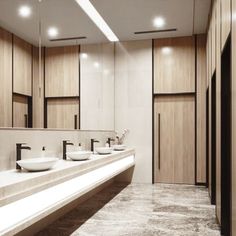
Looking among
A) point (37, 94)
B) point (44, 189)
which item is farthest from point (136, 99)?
point (44, 189)

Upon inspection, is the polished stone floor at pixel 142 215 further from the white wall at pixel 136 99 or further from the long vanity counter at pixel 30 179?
the white wall at pixel 136 99

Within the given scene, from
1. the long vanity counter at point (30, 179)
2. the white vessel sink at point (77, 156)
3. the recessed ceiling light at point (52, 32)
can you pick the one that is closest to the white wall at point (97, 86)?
the recessed ceiling light at point (52, 32)

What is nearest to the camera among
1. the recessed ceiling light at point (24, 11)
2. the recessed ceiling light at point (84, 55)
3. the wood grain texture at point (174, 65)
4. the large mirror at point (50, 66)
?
the large mirror at point (50, 66)

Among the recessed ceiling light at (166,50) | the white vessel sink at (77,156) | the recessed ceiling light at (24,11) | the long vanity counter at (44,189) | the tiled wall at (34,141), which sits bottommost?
the long vanity counter at (44,189)

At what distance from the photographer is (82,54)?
489 cm

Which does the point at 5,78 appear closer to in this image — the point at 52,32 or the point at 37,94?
the point at 37,94

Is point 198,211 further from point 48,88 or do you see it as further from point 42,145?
point 48,88

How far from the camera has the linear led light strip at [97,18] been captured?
4480 millimetres

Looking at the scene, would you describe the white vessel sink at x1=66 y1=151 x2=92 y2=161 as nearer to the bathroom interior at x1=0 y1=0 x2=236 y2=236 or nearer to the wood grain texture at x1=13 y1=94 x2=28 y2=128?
the bathroom interior at x1=0 y1=0 x2=236 y2=236

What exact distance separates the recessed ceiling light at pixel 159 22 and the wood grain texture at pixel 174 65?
717 mm

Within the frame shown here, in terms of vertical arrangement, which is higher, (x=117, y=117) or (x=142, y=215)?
(x=117, y=117)

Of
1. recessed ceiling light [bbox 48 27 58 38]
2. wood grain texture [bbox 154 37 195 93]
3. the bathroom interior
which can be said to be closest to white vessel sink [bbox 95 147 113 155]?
the bathroom interior

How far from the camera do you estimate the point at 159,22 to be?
5215 mm

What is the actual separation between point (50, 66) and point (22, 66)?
62 cm
